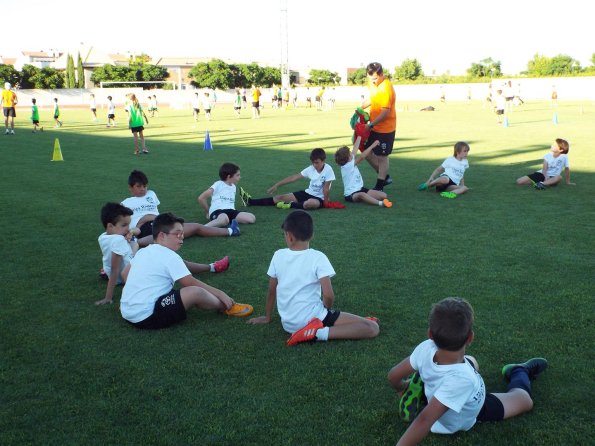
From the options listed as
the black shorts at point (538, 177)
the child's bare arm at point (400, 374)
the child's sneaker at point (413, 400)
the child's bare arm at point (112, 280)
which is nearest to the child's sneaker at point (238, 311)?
the child's bare arm at point (112, 280)

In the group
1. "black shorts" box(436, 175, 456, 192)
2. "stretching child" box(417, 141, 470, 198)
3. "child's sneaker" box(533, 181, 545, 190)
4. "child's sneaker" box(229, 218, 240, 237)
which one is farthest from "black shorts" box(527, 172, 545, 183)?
"child's sneaker" box(229, 218, 240, 237)

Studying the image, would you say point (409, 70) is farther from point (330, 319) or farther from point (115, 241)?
point (330, 319)

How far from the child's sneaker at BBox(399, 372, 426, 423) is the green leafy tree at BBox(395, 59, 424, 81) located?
3652 inches

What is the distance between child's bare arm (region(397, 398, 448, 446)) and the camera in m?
2.72

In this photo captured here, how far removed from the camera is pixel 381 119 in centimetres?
1024

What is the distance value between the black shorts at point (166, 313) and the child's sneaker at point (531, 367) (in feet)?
8.00

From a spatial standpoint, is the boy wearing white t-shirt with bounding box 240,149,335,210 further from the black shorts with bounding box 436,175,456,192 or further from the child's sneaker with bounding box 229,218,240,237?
the black shorts with bounding box 436,175,456,192

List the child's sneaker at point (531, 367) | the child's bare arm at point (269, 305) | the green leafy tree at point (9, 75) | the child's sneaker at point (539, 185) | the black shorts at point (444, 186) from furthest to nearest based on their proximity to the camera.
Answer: the green leafy tree at point (9, 75) → the child's sneaker at point (539, 185) → the black shorts at point (444, 186) → the child's bare arm at point (269, 305) → the child's sneaker at point (531, 367)

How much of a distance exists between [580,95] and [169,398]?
61.2 metres

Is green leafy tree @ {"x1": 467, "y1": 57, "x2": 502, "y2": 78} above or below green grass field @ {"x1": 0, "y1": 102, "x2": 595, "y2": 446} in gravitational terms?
above

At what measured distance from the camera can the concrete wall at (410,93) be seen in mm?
55812

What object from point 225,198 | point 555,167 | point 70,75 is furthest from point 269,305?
point 70,75

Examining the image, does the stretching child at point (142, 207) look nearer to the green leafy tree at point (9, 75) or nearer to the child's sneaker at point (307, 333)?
the child's sneaker at point (307, 333)

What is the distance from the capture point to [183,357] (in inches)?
158
